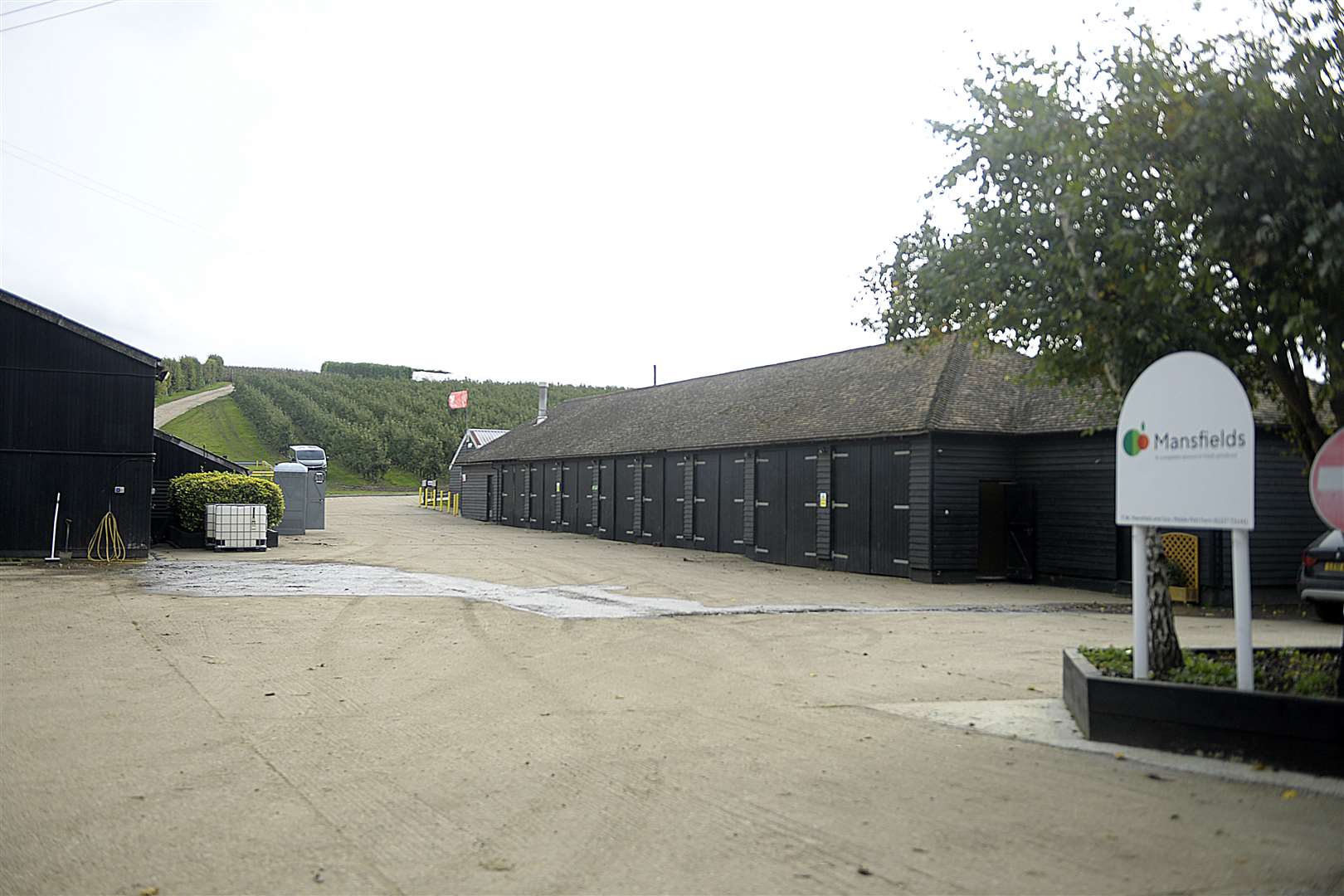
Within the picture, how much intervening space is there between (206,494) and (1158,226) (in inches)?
955

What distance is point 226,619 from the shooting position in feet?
→ 44.1

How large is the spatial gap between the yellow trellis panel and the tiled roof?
2276 mm

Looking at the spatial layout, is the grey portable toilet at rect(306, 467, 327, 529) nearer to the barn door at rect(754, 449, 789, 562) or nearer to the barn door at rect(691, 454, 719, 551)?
A: the barn door at rect(691, 454, 719, 551)

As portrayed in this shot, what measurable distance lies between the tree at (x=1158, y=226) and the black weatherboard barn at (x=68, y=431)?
61.5ft

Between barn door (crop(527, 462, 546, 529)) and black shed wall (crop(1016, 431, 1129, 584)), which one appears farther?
barn door (crop(527, 462, 546, 529))

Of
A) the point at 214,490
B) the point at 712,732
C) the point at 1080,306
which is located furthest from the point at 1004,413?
the point at 214,490

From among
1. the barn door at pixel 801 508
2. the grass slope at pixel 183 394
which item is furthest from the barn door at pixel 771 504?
the grass slope at pixel 183 394

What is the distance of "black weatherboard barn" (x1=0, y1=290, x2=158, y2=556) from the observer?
22453 mm

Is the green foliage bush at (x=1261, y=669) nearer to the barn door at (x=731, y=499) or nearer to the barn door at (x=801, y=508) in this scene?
the barn door at (x=801, y=508)

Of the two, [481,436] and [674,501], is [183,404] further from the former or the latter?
[674,501]

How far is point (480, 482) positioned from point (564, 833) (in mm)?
42729

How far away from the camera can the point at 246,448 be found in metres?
80.0

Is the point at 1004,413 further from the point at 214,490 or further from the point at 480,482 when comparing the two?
the point at 480,482

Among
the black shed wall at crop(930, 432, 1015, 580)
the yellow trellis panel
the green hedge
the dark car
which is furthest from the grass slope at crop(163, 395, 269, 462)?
the dark car
